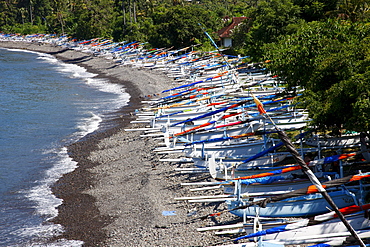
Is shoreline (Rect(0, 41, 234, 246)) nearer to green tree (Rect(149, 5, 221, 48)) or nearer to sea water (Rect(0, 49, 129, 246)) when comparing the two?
sea water (Rect(0, 49, 129, 246))

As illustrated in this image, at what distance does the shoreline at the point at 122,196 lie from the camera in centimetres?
1711

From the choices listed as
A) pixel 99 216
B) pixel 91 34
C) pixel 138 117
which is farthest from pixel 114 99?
pixel 91 34

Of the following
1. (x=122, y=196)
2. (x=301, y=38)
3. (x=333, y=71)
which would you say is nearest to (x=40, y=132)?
(x=122, y=196)

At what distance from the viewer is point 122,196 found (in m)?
21.5

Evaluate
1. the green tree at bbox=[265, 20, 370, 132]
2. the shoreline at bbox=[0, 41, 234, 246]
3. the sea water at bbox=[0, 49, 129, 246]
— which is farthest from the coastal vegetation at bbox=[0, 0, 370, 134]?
the sea water at bbox=[0, 49, 129, 246]

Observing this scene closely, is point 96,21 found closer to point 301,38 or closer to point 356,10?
point 356,10

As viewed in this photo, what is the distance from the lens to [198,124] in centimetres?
2967

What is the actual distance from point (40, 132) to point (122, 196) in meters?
17.7

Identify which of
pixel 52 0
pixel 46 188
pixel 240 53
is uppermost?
pixel 52 0

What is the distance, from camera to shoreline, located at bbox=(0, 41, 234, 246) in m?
17.1

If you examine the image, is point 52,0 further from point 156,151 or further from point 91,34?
point 156,151

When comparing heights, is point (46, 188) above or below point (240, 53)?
below

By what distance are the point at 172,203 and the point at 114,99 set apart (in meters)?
30.0

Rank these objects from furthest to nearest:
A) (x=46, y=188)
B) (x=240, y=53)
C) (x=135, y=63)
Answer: (x=135, y=63)
(x=240, y=53)
(x=46, y=188)
